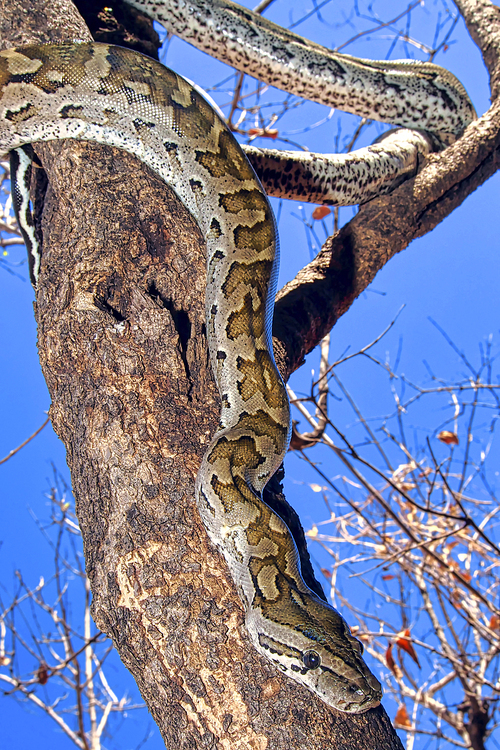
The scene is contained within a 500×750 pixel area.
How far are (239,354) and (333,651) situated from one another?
144 centimetres

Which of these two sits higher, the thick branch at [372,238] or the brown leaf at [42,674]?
the thick branch at [372,238]

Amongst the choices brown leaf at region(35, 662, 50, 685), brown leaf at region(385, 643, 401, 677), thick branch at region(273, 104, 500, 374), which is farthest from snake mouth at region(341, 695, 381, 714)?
brown leaf at region(35, 662, 50, 685)

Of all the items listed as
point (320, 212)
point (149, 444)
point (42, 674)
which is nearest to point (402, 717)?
point (42, 674)

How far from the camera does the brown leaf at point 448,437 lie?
532 centimetres

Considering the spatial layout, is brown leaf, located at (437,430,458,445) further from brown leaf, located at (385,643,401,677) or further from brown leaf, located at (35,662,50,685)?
brown leaf, located at (35,662,50,685)

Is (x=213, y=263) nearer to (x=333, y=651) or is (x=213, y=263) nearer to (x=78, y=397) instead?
(x=78, y=397)

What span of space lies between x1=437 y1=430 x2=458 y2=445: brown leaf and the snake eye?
3.77m

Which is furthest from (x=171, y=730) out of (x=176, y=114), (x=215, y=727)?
(x=176, y=114)

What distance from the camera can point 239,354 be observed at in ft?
8.95

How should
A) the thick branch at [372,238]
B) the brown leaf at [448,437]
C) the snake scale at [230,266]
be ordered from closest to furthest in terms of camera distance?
the snake scale at [230,266] → the thick branch at [372,238] → the brown leaf at [448,437]

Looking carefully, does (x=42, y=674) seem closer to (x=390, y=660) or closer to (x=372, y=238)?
(x=390, y=660)

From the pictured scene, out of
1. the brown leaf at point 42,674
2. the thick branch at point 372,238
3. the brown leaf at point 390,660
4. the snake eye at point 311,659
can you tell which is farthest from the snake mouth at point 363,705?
the brown leaf at point 42,674

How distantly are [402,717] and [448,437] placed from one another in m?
3.01

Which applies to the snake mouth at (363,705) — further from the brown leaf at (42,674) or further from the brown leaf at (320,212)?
the brown leaf at (320,212)
